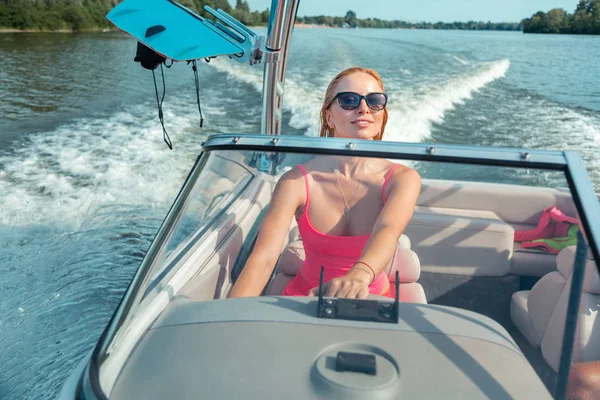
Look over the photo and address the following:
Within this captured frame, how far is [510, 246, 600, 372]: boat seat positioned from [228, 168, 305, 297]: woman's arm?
1.92 feet

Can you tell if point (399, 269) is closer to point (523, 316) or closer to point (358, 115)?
point (523, 316)

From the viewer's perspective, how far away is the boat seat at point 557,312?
98 cm

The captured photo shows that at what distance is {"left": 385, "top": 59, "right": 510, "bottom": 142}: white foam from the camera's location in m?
6.21

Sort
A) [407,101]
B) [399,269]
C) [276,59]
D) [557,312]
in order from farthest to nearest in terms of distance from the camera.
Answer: [407,101] < [276,59] < [399,269] < [557,312]

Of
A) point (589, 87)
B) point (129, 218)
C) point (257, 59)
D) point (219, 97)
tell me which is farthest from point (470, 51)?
point (257, 59)

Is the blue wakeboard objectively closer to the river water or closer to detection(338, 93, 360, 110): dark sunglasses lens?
detection(338, 93, 360, 110): dark sunglasses lens

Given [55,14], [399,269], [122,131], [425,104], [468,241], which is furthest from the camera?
[55,14]

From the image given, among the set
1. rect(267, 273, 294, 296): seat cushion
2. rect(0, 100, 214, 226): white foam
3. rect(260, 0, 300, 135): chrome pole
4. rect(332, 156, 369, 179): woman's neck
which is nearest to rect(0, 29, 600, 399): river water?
rect(0, 100, 214, 226): white foam

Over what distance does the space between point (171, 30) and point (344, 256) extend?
831 millimetres

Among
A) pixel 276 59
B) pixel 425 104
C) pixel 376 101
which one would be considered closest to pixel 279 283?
pixel 376 101

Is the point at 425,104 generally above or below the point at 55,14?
above

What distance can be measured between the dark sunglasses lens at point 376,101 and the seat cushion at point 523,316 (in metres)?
0.59

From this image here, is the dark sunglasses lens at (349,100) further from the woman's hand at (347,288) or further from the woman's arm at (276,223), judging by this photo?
the woman's hand at (347,288)

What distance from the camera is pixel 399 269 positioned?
1394mm
